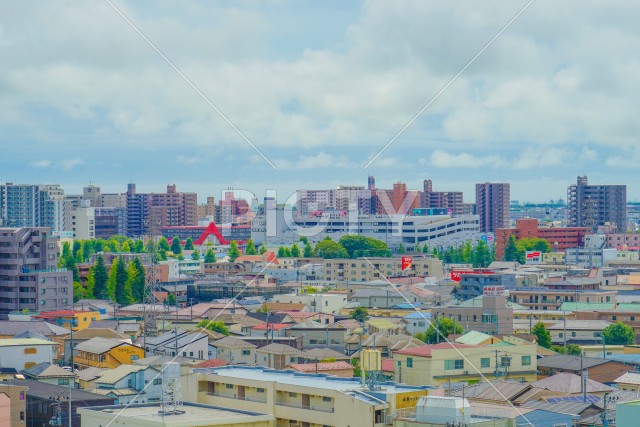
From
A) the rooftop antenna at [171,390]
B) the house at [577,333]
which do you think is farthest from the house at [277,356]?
the rooftop antenna at [171,390]

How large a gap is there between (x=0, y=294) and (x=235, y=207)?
3044cm

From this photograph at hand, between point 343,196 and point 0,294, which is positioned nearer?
point 0,294

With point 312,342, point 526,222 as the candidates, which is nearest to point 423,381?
point 312,342

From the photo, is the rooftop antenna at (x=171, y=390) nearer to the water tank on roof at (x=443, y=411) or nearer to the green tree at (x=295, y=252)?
the water tank on roof at (x=443, y=411)

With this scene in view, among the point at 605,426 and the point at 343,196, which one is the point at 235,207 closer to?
the point at 343,196

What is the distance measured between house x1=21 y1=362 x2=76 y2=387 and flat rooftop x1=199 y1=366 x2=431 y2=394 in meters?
3.34

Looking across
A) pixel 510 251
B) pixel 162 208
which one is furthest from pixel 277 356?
pixel 162 208

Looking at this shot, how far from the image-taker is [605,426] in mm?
8539

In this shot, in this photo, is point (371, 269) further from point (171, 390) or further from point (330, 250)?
point (171, 390)

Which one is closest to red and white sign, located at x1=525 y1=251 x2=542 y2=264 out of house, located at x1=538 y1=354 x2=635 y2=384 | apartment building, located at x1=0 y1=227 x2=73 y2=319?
apartment building, located at x1=0 y1=227 x2=73 y2=319

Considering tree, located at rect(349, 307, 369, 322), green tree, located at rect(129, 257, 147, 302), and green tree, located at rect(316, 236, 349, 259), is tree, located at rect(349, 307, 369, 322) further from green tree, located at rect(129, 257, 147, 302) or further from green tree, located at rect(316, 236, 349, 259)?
green tree, located at rect(316, 236, 349, 259)

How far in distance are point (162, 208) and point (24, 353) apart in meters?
45.1

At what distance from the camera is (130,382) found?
12.2 m

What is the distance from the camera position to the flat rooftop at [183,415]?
740cm
